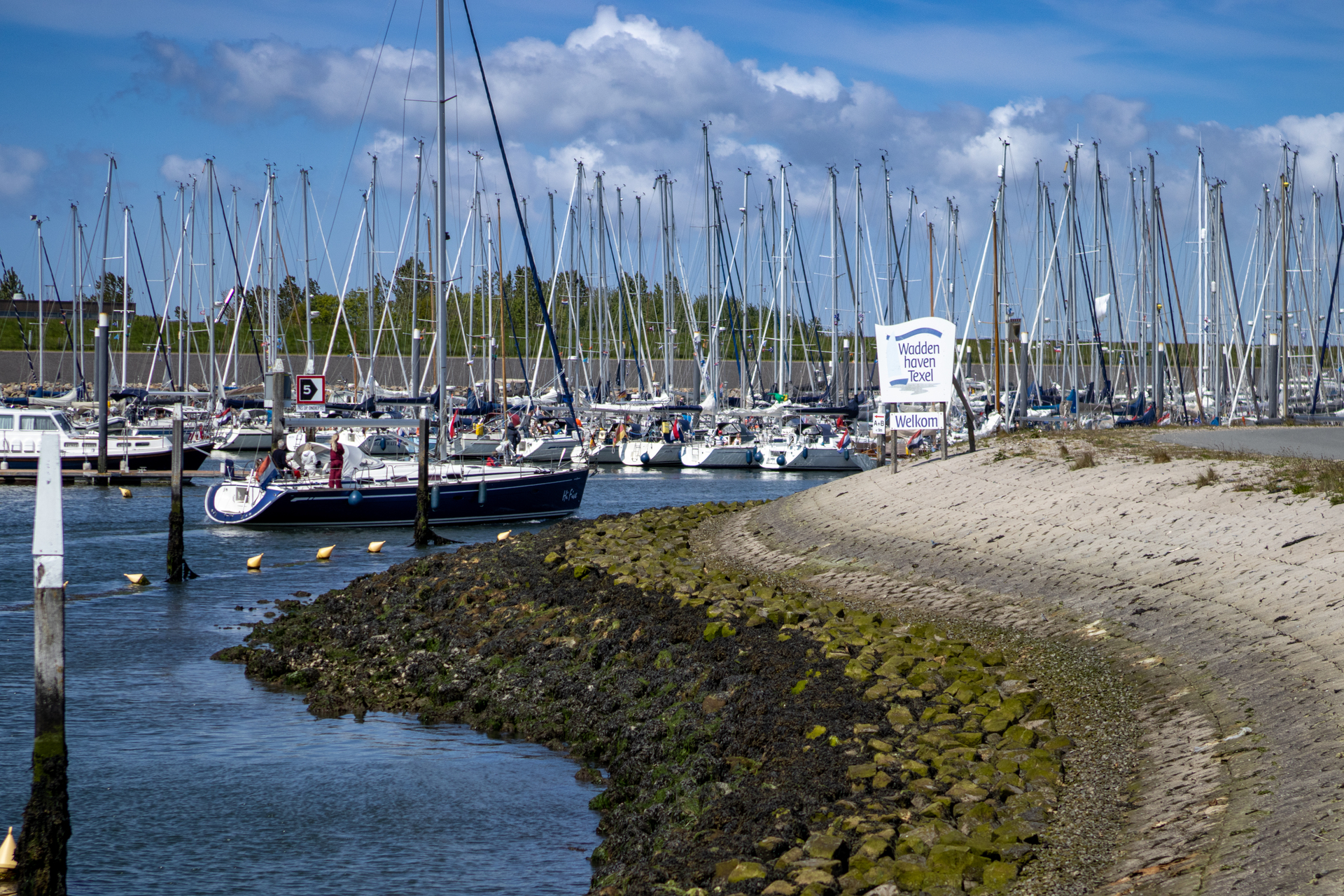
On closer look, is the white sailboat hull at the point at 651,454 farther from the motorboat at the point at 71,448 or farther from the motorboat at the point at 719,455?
the motorboat at the point at 71,448

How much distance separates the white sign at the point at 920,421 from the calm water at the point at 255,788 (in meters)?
13.4

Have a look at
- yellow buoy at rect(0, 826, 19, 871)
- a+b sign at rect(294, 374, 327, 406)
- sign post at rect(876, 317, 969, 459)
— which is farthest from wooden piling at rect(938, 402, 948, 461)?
yellow buoy at rect(0, 826, 19, 871)

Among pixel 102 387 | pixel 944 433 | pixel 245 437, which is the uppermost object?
pixel 102 387

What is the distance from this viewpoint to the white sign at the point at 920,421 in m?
25.8

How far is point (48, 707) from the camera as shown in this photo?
9.34 metres

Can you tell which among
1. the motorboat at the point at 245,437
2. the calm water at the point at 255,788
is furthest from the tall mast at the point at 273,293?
the calm water at the point at 255,788

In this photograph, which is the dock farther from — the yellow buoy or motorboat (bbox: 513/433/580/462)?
the yellow buoy

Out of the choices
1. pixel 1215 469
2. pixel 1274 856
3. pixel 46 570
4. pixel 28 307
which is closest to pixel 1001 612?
pixel 1215 469

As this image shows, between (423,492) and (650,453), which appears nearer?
(423,492)

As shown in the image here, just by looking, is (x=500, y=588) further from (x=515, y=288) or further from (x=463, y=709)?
(x=515, y=288)

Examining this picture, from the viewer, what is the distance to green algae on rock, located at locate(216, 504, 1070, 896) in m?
8.63

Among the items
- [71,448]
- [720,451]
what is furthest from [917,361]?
[71,448]

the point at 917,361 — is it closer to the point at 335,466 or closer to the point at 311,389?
the point at 311,389

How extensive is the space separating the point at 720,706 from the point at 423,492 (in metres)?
20.8
